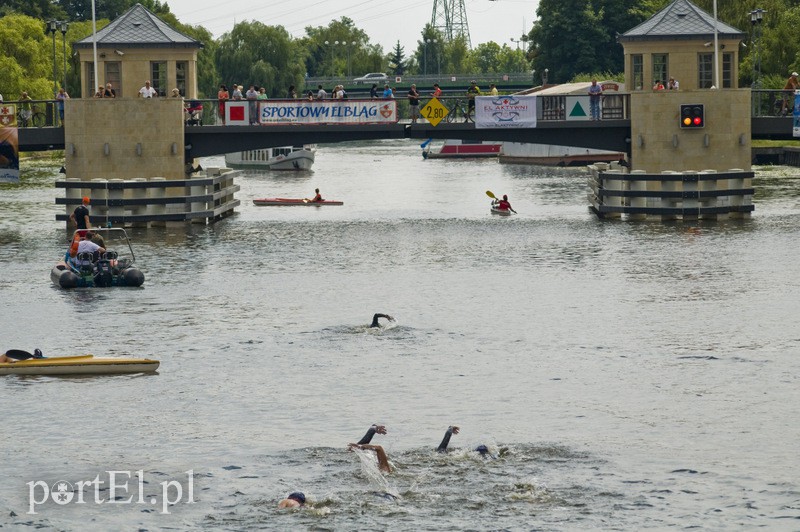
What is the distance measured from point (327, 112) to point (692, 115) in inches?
565

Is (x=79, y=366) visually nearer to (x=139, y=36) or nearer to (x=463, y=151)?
(x=139, y=36)

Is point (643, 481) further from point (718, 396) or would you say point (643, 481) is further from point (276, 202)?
point (276, 202)

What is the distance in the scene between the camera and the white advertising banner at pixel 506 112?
201 ft

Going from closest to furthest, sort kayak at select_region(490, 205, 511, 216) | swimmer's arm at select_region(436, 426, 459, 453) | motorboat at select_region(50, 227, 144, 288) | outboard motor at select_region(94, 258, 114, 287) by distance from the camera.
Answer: swimmer's arm at select_region(436, 426, 459, 453) < motorboat at select_region(50, 227, 144, 288) < outboard motor at select_region(94, 258, 114, 287) < kayak at select_region(490, 205, 511, 216)

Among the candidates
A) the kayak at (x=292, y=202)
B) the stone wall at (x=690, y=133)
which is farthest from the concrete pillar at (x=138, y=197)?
the stone wall at (x=690, y=133)

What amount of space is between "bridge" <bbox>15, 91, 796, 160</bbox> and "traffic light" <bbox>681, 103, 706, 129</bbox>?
244cm

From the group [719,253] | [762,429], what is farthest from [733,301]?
[762,429]

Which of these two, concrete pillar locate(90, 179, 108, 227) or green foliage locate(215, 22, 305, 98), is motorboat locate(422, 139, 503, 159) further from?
concrete pillar locate(90, 179, 108, 227)

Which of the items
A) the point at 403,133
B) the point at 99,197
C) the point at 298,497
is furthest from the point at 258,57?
the point at 298,497

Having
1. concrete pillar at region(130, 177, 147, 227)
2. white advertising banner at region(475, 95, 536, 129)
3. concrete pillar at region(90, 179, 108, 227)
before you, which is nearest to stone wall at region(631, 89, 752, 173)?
white advertising banner at region(475, 95, 536, 129)

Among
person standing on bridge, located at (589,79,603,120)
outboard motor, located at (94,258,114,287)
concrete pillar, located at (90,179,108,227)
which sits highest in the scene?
person standing on bridge, located at (589,79,603,120)

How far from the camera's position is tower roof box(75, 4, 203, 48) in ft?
208

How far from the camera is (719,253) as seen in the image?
50125mm

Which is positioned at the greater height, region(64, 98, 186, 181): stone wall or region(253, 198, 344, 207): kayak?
region(64, 98, 186, 181): stone wall
